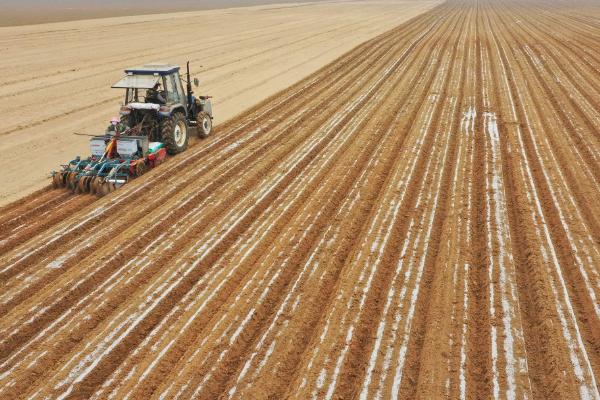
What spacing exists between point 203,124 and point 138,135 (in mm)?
2064

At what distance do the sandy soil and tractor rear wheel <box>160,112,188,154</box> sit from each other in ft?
7.91

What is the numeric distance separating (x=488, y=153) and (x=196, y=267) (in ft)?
23.8

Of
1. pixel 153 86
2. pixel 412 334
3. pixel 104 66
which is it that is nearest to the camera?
pixel 412 334

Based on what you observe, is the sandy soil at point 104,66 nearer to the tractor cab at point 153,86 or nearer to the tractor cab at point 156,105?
the tractor cab at point 156,105

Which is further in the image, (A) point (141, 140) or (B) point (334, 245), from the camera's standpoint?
(A) point (141, 140)

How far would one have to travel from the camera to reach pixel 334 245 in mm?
6969

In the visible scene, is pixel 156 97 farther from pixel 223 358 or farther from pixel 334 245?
pixel 223 358

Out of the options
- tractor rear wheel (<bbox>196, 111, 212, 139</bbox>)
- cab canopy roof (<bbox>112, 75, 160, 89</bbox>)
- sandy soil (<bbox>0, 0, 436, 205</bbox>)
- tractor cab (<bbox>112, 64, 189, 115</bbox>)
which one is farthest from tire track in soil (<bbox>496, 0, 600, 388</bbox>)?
sandy soil (<bbox>0, 0, 436, 205</bbox>)

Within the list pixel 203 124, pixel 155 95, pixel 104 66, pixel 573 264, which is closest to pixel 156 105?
pixel 155 95

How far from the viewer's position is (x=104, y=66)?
880 inches

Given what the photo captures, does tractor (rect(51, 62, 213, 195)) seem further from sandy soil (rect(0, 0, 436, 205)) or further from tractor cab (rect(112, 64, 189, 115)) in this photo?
sandy soil (rect(0, 0, 436, 205))

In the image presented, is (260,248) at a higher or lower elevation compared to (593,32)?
lower

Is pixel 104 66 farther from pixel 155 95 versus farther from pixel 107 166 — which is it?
pixel 107 166

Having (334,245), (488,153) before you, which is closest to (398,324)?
(334,245)
